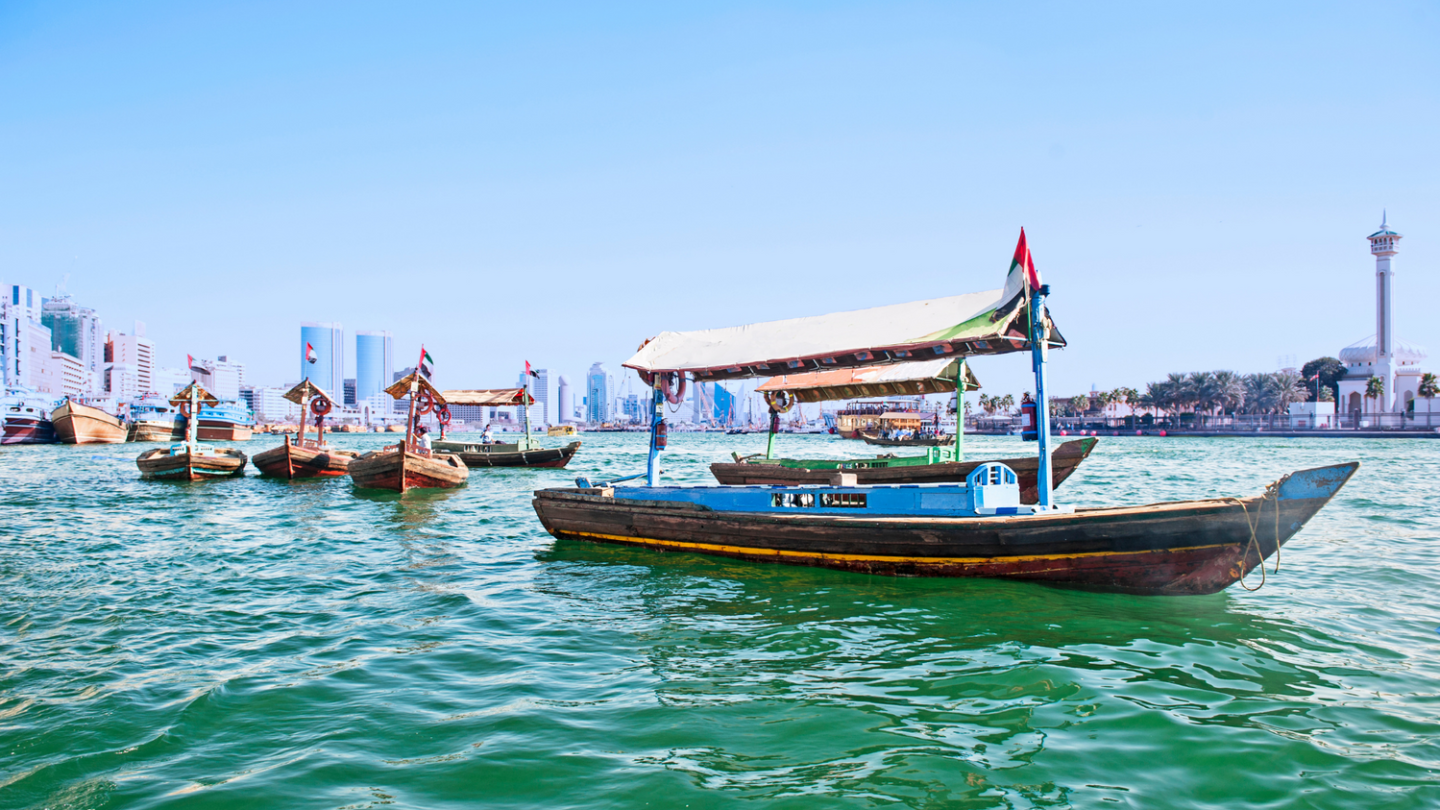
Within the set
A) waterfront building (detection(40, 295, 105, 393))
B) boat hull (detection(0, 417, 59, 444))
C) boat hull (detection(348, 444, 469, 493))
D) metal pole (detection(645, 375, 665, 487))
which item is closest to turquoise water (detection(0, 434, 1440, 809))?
metal pole (detection(645, 375, 665, 487))

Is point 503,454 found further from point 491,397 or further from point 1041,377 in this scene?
point 1041,377

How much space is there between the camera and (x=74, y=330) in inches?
7441

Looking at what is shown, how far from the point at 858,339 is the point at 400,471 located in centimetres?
1745

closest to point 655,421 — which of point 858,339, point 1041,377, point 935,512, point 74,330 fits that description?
point 858,339

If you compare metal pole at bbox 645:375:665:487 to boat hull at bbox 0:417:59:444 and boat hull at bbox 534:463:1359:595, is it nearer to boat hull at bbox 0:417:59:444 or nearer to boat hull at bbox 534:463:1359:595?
boat hull at bbox 534:463:1359:595

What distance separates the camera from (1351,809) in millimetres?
4129

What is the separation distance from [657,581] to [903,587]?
3.40m

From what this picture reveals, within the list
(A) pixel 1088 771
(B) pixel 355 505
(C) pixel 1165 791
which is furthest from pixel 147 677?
(B) pixel 355 505

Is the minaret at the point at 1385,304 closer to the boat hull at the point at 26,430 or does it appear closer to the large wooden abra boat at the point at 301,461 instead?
the large wooden abra boat at the point at 301,461

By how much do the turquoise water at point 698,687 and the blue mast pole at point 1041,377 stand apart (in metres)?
1.33

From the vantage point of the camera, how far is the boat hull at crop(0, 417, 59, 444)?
194 feet

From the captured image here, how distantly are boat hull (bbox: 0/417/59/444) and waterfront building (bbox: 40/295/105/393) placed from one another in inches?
6282

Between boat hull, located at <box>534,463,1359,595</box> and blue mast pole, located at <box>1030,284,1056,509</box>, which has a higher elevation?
blue mast pole, located at <box>1030,284,1056,509</box>

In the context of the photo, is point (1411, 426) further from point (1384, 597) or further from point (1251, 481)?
point (1384, 597)
